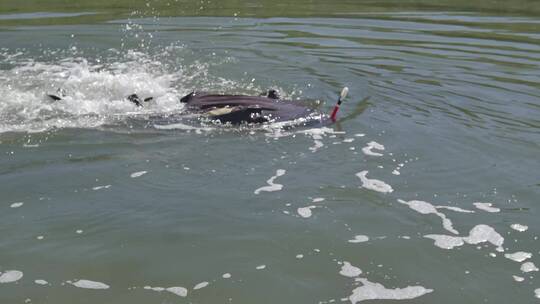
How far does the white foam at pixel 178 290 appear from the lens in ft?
15.7

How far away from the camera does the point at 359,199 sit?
633 centimetres

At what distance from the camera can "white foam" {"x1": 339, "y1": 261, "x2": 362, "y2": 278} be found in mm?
5074

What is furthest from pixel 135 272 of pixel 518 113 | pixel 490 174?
pixel 518 113

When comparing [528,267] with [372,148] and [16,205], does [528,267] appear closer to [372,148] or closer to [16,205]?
[372,148]

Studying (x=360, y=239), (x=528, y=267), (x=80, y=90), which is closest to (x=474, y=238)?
(x=528, y=267)

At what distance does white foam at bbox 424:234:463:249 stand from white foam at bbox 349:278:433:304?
71cm

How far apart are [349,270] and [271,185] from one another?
163 cm

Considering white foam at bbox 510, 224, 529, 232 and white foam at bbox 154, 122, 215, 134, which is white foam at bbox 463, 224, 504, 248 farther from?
white foam at bbox 154, 122, 215, 134

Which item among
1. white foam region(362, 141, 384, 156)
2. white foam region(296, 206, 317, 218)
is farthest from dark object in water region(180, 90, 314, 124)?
white foam region(296, 206, 317, 218)

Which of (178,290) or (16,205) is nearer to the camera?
(178,290)

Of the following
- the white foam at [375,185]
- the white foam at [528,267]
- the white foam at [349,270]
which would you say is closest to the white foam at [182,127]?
the white foam at [375,185]

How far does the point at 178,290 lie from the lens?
484cm

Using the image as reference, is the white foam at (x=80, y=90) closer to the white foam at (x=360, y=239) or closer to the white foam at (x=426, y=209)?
the white foam at (x=426, y=209)

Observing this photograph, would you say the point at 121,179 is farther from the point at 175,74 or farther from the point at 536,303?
the point at 175,74
